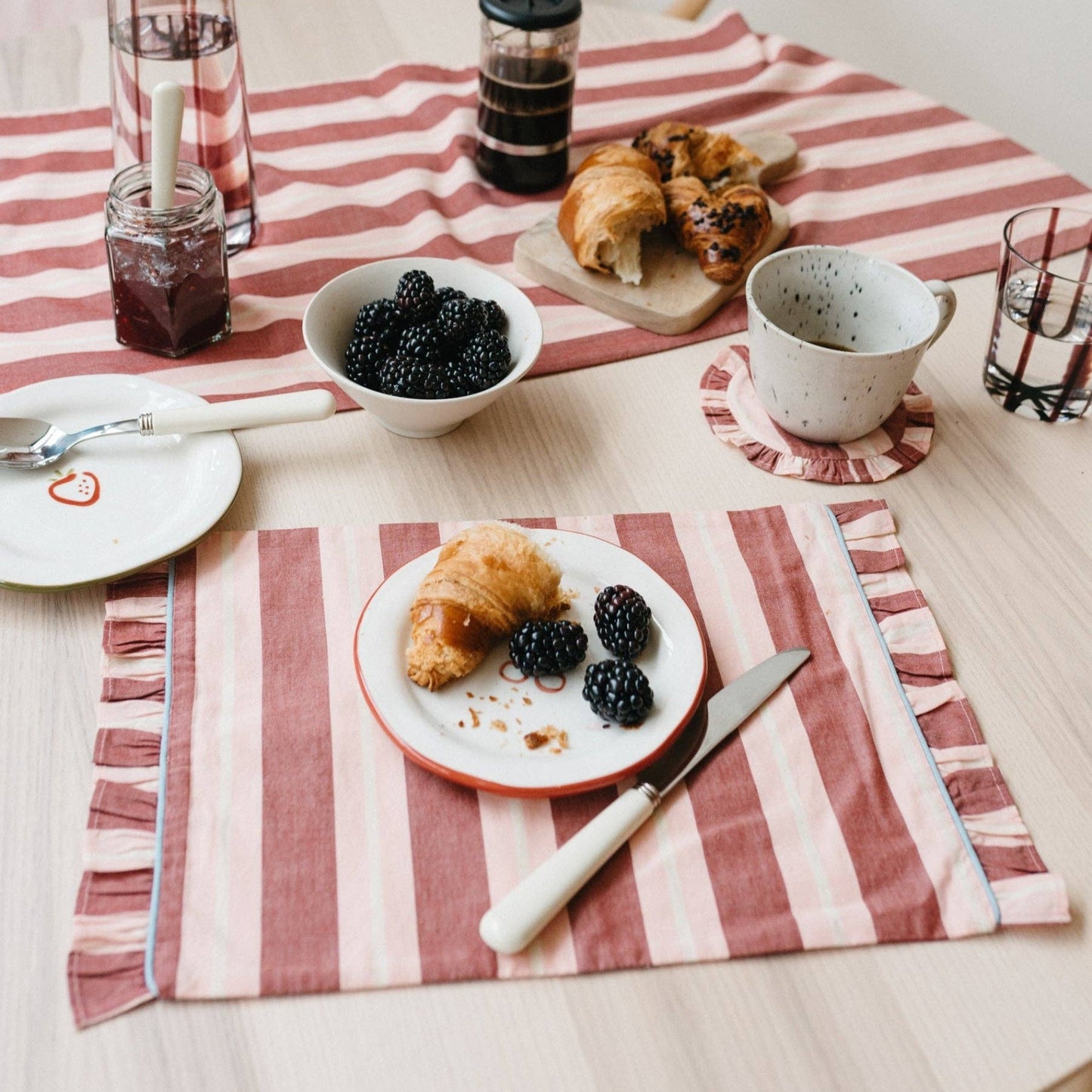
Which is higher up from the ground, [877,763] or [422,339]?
[422,339]

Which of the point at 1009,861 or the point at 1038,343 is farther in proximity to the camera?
the point at 1038,343

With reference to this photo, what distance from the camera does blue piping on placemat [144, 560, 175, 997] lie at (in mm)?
608

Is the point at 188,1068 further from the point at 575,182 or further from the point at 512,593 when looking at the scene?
the point at 575,182

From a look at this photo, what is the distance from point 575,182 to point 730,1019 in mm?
892

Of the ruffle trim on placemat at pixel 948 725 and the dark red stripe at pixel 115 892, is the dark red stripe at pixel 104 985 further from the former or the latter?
the ruffle trim on placemat at pixel 948 725

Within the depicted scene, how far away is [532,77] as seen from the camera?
4.06 feet

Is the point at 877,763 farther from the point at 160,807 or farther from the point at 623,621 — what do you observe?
the point at 160,807

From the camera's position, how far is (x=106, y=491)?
2.89 feet

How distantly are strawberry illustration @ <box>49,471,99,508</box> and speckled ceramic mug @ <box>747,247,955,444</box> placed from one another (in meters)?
0.58

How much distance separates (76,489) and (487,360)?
354 millimetres

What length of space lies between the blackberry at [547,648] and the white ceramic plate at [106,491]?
0.91ft

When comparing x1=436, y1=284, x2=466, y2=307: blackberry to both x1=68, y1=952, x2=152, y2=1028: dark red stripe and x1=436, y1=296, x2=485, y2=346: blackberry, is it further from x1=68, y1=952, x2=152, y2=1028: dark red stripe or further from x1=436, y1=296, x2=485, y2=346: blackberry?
x1=68, y1=952, x2=152, y2=1028: dark red stripe

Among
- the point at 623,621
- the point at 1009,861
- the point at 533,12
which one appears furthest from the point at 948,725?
the point at 533,12

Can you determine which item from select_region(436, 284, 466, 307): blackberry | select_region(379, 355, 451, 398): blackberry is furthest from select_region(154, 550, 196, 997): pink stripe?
select_region(436, 284, 466, 307): blackberry
